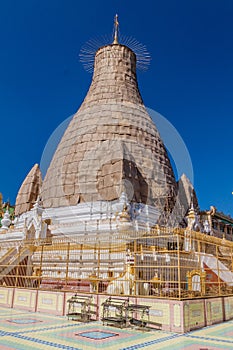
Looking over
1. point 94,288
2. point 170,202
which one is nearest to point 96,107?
point 170,202

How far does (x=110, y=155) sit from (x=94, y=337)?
54.4ft

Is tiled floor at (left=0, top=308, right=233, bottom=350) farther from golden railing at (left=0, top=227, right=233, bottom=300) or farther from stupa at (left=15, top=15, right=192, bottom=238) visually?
stupa at (left=15, top=15, right=192, bottom=238)

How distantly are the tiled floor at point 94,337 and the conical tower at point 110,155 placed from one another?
43.3ft

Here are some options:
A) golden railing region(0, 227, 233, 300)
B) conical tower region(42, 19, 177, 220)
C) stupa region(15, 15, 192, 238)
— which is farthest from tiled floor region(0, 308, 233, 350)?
conical tower region(42, 19, 177, 220)

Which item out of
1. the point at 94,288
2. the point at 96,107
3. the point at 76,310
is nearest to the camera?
the point at 76,310

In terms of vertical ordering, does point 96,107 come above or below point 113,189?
above

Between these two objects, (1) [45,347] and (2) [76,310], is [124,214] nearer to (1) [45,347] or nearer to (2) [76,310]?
(2) [76,310]

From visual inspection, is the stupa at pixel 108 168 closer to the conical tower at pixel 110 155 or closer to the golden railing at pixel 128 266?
the conical tower at pixel 110 155

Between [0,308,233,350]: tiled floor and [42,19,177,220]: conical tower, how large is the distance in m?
13.2

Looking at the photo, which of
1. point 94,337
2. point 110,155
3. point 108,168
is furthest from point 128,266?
point 110,155

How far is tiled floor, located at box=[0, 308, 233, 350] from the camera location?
6.23 metres

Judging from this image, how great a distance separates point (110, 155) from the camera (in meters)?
22.9

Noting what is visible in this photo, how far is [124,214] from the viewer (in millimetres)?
16734

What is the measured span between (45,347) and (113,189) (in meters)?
15.7
